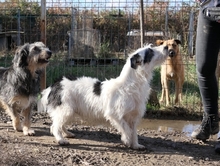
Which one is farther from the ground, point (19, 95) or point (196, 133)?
point (19, 95)

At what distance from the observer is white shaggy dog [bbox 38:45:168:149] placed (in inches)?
165

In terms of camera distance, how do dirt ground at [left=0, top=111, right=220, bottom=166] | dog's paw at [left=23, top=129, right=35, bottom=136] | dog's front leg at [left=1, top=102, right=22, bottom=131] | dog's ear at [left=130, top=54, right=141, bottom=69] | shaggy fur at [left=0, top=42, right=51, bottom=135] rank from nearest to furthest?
dirt ground at [left=0, top=111, right=220, bottom=166] → dog's ear at [left=130, top=54, right=141, bottom=69] → dog's paw at [left=23, top=129, right=35, bottom=136] → shaggy fur at [left=0, top=42, right=51, bottom=135] → dog's front leg at [left=1, top=102, right=22, bottom=131]

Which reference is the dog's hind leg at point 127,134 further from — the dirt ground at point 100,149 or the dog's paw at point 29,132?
the dog's paw at point 29,132

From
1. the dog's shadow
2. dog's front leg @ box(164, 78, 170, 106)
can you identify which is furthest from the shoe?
dog's front leg @ box(164, 78, 170, 106)

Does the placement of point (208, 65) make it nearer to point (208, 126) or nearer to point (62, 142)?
point (208, 126)

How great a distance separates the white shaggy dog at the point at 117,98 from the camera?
420 centimetres

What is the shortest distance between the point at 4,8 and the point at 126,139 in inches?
216

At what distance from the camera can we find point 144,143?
4.50 meters

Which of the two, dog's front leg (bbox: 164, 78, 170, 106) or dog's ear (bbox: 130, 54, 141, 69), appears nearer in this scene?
dog's ear (bbox: 130, 54, 141, 69)

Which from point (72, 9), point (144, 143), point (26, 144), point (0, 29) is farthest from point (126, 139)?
point (0, 29)

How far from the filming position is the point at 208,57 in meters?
4.05

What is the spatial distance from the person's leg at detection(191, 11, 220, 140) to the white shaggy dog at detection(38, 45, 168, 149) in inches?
17.9

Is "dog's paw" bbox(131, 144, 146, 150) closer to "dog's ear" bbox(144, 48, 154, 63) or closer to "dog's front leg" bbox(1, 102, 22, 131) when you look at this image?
"dog's ear" bbox(144, 48, 154, 63)

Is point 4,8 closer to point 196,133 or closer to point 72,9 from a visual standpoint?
point 72,9
